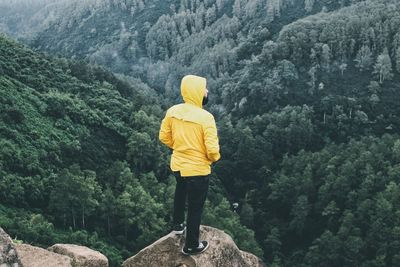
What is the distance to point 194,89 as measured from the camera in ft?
38.2

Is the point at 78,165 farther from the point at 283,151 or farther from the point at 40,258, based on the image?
the point at 283,151

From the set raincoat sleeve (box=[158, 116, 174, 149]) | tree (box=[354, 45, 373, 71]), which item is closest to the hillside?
raincoat sleeve (box=[158, 116, 174, 149])

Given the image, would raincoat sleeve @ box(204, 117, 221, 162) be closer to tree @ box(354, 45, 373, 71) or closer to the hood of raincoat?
the hood of raincoat

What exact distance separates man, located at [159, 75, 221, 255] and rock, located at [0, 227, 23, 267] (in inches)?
145

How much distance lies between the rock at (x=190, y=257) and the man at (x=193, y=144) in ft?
1.65

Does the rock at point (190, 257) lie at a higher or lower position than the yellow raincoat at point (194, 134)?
lower

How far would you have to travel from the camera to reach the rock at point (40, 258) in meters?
11.9

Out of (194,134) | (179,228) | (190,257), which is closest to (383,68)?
(179,228)

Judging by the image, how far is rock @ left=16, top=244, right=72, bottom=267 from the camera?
11930 millimetres

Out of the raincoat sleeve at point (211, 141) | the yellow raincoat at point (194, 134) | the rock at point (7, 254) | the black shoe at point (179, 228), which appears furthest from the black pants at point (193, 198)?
the rock at point (7, 254)

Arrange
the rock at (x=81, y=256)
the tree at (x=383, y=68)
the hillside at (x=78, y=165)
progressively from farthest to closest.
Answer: the tree at (x=383, y=68) < the hillside at (x=78, y=165) < the rock at (x=81, y=256)

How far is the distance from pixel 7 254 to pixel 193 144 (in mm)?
4269

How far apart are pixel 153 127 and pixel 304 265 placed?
3425 centimetres

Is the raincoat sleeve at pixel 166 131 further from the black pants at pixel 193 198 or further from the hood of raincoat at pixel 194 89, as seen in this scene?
the black pants at pixel 193 198
